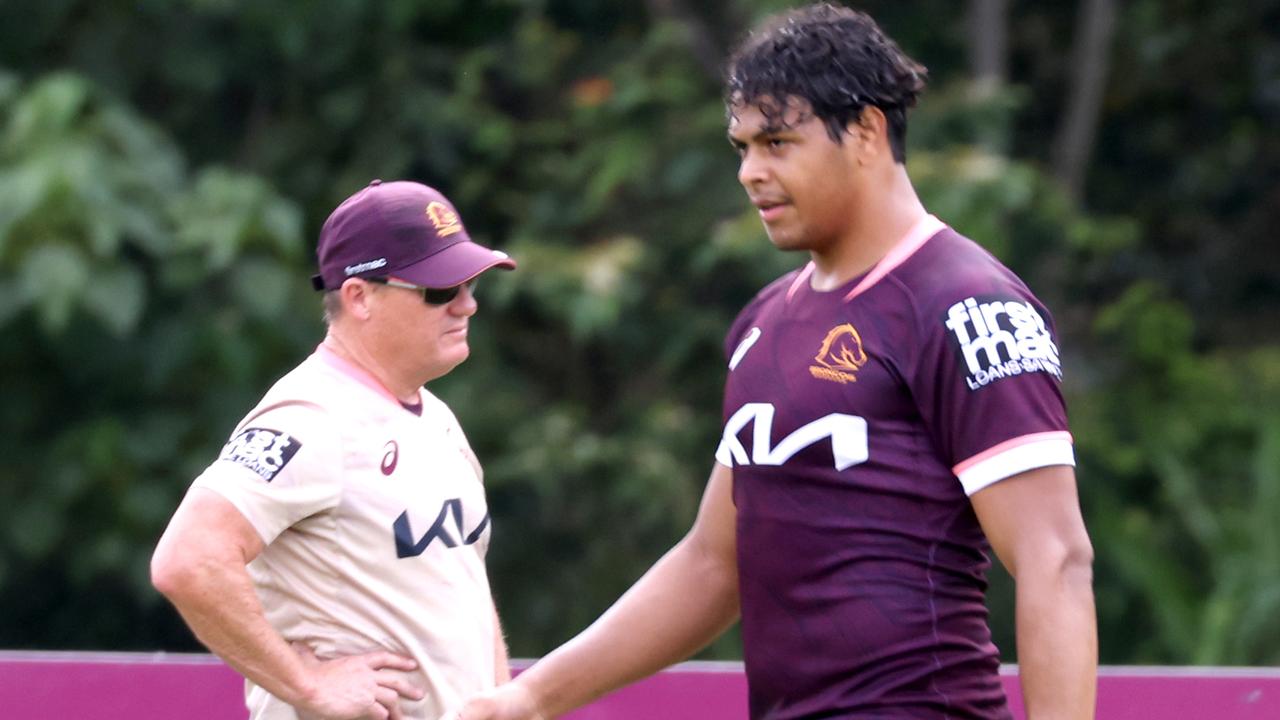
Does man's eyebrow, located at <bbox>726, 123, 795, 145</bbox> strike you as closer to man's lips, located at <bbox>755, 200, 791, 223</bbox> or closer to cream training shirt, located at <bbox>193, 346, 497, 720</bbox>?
man's lips, located at <bbox>755, 200, 791, 223</bbox>

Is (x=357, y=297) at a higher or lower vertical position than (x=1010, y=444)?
higher

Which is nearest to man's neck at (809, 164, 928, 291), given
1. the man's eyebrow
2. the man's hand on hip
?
the man's eyebrow

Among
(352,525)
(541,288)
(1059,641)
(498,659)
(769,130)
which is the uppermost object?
(769,130)

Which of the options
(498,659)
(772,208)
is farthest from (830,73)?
(498,659)

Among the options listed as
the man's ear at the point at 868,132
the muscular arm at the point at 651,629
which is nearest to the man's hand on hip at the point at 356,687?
the muscular arm at the point at 651,629

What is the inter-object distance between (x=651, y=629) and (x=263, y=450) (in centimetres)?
68

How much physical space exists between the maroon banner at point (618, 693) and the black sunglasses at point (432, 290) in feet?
3.33

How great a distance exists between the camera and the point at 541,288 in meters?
7.21

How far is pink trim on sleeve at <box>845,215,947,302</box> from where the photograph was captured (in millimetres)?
2281

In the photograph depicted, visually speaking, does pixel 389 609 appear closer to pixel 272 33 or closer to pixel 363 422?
pixel 363 422

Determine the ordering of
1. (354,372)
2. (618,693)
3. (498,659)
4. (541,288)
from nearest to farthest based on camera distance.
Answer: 1. (354,372)
2. (498,659)
3. (618,693)
4. (541,288)

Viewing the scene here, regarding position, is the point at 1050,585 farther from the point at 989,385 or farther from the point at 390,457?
the point at 390,457

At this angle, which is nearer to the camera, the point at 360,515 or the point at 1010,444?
the point at 1010,444

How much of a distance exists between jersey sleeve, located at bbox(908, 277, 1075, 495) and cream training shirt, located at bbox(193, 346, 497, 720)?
90 cm
